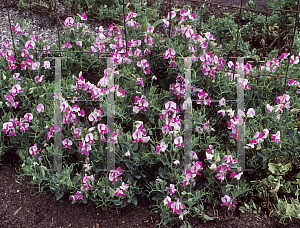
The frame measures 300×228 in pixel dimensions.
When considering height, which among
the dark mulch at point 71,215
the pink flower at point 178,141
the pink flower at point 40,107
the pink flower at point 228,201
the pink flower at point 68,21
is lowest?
the dark mulch at point 71,215

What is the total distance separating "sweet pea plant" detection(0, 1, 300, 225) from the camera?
246cm

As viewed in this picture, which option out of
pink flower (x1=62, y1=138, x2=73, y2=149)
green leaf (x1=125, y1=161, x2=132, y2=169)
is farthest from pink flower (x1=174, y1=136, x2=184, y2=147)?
pink flower (x1=62, y1=138, x2=73, y2=149)

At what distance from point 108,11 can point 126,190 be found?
2575mm

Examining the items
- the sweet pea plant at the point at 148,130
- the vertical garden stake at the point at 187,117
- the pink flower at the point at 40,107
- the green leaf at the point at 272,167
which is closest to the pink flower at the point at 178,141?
the sweet pea plant at the point at 148,130

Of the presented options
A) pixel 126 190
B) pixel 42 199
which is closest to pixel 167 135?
pixel 126 190

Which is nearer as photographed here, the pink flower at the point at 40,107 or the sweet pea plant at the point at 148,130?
the sweet pea plant at the point at 148,130

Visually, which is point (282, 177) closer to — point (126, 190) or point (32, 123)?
point (126, 190)

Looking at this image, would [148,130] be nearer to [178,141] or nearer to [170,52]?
[178,141]

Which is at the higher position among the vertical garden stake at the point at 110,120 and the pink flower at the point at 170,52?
the pink flower at the point at 170,52

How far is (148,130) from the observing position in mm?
2842

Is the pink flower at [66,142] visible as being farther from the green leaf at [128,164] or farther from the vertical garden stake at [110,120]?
the green leaf at [128,164]

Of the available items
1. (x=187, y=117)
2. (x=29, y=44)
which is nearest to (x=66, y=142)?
(x=187, y=117)

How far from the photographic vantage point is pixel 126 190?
246 centimetres

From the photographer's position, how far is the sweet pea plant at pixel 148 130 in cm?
246
